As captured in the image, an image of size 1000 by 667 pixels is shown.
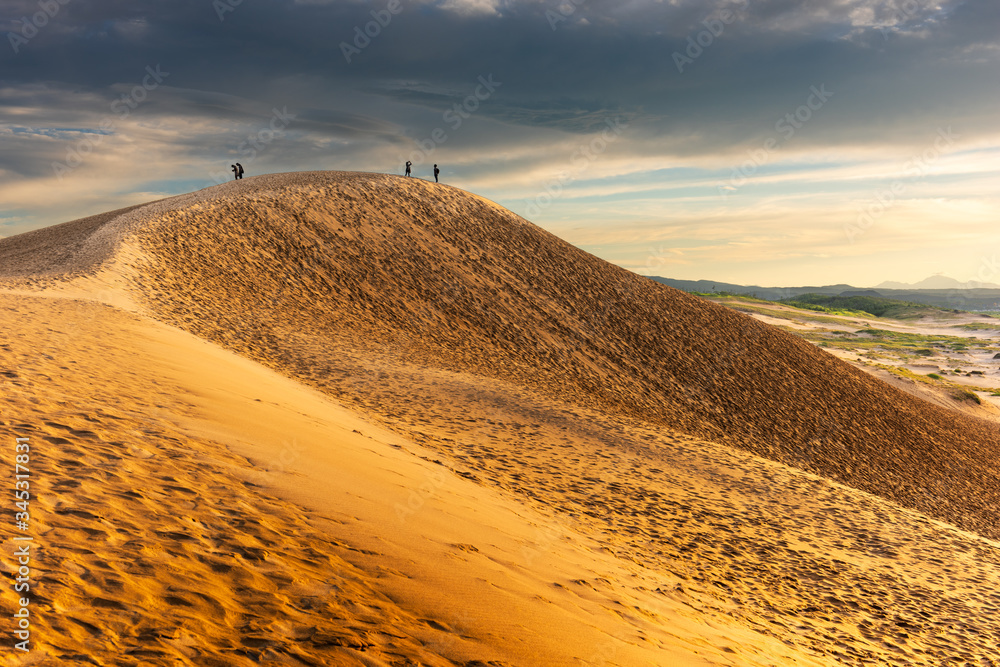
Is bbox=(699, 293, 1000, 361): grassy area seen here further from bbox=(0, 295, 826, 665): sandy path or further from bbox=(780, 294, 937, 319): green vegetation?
bbox=(0, 295, 826, 665): sandy path

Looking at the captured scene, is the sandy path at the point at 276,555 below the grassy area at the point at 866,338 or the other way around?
below

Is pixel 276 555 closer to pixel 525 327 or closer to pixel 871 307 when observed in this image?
pixel 525 327

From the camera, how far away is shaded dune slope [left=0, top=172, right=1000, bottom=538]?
67.1 ft

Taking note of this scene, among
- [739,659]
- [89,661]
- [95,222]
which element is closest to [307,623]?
[89,661]

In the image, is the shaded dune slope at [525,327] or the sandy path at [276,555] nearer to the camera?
the sandy path at [276,555]

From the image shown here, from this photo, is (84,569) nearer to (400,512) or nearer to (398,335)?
(400,512)

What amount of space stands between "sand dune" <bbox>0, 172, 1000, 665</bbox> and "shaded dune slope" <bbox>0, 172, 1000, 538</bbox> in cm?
17

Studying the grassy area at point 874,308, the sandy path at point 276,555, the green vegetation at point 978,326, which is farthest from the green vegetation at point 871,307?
the sandy path at point 276,555

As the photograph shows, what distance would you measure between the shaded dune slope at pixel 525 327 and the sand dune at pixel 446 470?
0.17 m

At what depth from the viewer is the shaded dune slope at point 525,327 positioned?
20438mm

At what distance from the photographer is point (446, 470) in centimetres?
1034

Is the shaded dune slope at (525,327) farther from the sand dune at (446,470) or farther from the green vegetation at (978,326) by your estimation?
the green vegetation at (978,326)

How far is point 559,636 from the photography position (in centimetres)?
495

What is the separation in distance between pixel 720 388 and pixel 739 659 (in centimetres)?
1972
